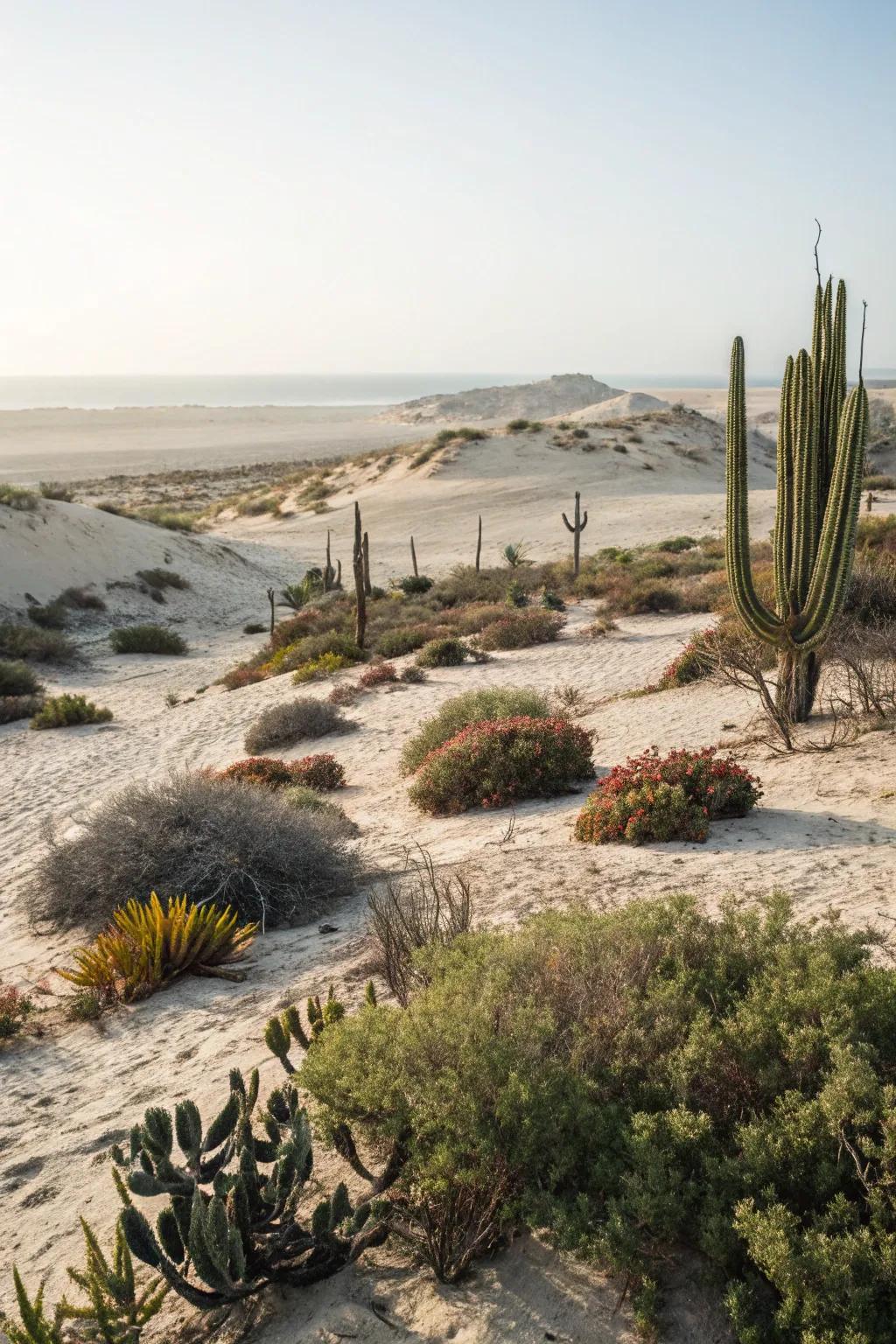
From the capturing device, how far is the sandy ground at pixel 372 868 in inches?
122

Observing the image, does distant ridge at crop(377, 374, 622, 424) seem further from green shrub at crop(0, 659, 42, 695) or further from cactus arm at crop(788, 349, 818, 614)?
cactus arm at crop(788, 349, 818, 614)

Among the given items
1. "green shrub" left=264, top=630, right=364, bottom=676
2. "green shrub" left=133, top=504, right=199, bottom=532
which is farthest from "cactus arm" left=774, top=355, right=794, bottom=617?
"green shrub" left=133, top=504, right=199, bottom=532

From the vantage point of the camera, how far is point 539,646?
17969mm

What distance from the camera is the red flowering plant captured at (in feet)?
37.6

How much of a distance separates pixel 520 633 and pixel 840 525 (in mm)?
9770

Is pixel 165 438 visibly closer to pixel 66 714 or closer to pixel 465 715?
pixel 66 714

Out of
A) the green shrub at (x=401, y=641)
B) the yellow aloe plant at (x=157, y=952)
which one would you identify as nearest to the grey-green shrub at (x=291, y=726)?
the green shrub at (x=401, y=641)

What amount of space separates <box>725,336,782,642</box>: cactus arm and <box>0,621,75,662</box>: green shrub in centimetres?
1782

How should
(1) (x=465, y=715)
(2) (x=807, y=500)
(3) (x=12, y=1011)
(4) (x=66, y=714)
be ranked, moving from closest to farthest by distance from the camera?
(3) (x=12, y=1011)
(2) (x=807, y=500)
(1) (x=465, y=715)
(4) (x=66, y=714)

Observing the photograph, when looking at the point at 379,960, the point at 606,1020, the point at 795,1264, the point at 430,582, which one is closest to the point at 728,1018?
the point at 606,1020

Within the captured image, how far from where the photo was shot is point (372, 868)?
809 centimetres

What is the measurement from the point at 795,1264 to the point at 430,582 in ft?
83.1

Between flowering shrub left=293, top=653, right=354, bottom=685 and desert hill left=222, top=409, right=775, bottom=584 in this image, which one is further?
desert hill left=222, top=409, right=775, bottom=584

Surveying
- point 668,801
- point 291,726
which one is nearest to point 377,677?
point 291,726
